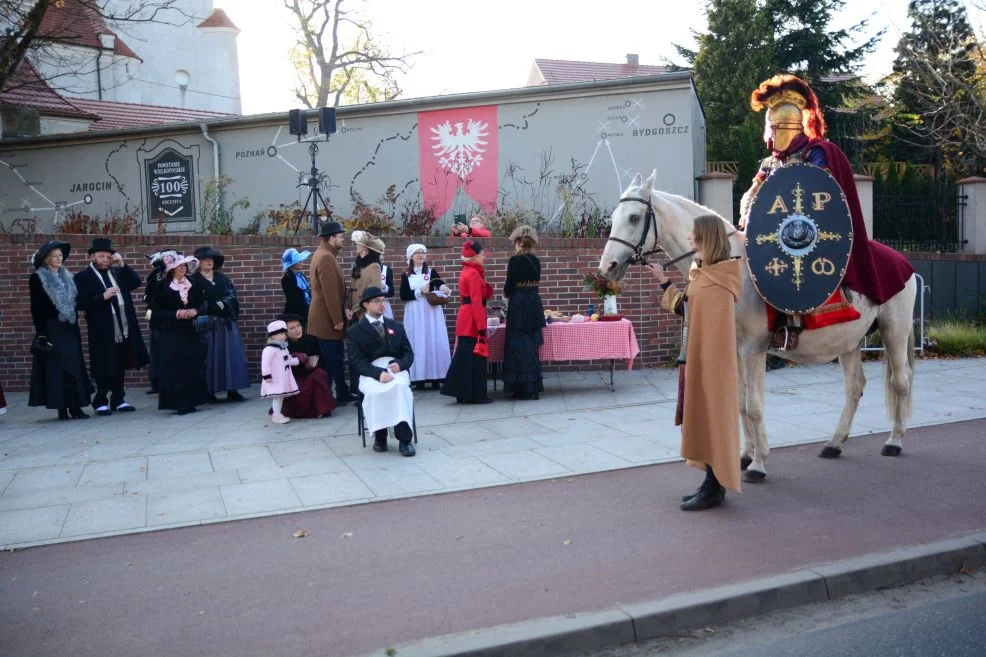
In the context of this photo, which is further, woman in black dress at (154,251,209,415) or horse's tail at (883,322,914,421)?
woman in black dress at (154,251,209,415)

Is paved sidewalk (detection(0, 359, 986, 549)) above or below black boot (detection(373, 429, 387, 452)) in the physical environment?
below

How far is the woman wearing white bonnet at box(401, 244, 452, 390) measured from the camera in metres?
11.9

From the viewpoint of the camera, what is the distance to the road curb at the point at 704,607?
4.41m

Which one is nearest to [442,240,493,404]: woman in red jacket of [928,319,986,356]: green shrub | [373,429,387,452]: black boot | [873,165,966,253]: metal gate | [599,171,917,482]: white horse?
[373,429,387,452]: black boot

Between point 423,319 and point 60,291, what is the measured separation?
429 cm

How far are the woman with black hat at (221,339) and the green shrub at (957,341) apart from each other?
1039 cm

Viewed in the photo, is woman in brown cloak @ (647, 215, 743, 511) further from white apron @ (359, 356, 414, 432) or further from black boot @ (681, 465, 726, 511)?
white apron @ (359, 356, 414, 432)

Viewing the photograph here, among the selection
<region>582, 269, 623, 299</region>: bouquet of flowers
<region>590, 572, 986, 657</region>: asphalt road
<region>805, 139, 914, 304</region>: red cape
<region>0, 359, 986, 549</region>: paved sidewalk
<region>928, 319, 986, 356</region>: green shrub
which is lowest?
<region>590, 572, 986, 657</region>: asphalt road

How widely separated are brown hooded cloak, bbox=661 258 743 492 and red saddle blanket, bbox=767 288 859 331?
103cm

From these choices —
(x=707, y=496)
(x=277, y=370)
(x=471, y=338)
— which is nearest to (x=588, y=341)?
(x=471, y=338)

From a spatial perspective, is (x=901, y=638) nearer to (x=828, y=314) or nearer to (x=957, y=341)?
(x=828, y=314)

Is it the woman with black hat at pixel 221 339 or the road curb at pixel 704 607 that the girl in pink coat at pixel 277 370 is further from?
the road curb at pixel 704 607

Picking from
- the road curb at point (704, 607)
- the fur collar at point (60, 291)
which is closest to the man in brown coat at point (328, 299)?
the fur collar at point (60, 291)

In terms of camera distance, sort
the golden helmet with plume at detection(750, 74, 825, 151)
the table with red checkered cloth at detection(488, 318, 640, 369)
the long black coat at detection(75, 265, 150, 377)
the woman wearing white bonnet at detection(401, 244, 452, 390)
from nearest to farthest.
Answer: the golden helmet with plume at detection(750, 74, 825, 151)
the long black coat at detection(75, 265, 150, 377)
the table with red checkered cloth at detection(488, 318, 640, 369)
the woman wearing white bonnet at detection(401, 244, 452, 390)
